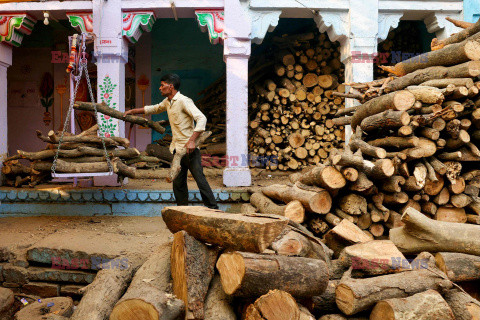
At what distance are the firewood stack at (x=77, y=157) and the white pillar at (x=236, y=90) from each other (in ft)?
4.07

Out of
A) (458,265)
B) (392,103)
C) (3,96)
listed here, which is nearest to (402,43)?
(392,103)

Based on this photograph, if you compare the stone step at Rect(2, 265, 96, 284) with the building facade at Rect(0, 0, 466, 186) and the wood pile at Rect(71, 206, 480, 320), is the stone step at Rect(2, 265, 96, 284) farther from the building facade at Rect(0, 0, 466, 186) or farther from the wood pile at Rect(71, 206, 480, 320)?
the building facade at Rect(0, 0, 466, 186)

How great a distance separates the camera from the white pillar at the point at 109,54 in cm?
584

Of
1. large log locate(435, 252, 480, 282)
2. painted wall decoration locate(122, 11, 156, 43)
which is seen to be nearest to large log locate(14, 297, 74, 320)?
large log locate(435, 252, 480, 282)

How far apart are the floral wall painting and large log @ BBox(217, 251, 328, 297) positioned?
27.1 feet

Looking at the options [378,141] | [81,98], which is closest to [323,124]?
[378,141]

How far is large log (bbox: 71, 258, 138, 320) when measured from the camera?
2377 mm

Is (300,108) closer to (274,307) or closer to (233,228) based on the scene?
(233,228)

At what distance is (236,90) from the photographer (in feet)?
19.6

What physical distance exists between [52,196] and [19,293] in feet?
6.37

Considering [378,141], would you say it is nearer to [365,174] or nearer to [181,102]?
[365,174]

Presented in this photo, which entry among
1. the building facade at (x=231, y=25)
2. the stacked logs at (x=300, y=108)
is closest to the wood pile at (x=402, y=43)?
the stacked logs at (x=300, y=108)

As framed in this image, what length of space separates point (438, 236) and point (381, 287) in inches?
37.3

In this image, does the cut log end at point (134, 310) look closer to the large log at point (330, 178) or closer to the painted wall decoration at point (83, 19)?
the large log at point (330, 178)
